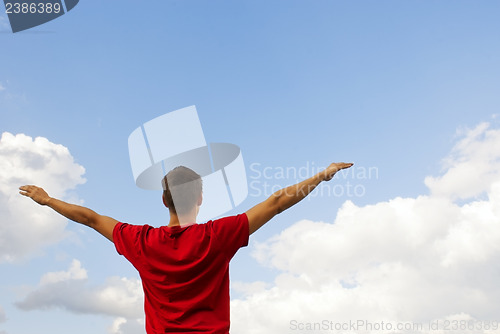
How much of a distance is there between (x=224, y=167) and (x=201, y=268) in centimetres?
267

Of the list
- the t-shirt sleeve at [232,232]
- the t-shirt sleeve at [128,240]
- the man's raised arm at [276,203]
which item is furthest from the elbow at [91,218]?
the man's raised arm at [276,203]

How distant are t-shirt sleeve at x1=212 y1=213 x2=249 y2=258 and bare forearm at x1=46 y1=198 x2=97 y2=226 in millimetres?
1735

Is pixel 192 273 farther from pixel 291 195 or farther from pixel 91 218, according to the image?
pixel 91 218

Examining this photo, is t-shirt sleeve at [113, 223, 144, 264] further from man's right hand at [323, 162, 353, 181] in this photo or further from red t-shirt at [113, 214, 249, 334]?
man's right hand at [323, 162, 353, 181]

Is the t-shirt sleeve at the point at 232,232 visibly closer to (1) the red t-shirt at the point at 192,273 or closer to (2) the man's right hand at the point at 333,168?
(1) the red t-shirt at the point at 192,273

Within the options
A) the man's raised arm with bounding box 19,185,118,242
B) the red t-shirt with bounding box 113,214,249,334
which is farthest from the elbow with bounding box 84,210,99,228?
the red t-shirt with bounding box 113,214,249,334

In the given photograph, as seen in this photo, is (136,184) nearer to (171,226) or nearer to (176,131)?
(176,131)

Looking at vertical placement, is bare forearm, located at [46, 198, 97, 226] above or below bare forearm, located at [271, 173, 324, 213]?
above

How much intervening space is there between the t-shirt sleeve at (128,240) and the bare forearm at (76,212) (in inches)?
17.3

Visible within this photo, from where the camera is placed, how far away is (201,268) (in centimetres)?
453

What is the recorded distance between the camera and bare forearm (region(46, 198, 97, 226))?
533 centimetres

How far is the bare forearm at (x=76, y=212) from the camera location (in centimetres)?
533

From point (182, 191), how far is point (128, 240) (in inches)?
33.3

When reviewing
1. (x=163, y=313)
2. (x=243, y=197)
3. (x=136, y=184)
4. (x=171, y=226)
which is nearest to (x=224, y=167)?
(x=243, y=197)
